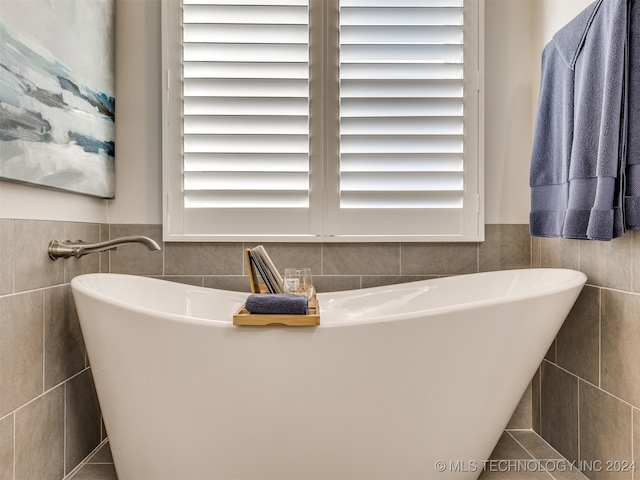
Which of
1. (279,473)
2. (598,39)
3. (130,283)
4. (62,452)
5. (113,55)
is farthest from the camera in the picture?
(113,55)

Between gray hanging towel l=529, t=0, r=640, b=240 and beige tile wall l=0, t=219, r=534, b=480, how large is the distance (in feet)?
1.33

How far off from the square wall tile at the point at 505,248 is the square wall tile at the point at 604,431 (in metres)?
0.58

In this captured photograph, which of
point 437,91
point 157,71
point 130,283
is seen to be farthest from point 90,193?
point 437,91

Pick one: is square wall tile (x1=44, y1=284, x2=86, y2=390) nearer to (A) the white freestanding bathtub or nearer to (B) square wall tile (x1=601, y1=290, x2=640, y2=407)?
(A) the white freestanding bathtub

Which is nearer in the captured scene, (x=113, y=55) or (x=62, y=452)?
(x=62, y=452)

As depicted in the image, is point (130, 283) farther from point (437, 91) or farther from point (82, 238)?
point (437, 91)

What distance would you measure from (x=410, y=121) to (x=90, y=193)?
136 cm


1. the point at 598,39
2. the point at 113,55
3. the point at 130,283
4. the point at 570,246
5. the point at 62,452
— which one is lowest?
the point at 62,452

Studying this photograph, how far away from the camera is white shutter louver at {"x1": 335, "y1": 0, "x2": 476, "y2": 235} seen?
1964 millimetres

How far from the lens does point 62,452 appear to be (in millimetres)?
1561

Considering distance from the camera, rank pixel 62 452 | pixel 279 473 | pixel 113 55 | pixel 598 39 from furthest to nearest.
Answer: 1. pixel 113 55
2. pixel 62 452
3. pixel 598 39
4. pixel 279 473

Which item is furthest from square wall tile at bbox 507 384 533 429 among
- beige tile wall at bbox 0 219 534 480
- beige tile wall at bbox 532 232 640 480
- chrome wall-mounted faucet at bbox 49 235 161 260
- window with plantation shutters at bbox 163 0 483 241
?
chrome wall-mounted faucet at bbox 49 235 161 260

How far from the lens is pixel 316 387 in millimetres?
1269

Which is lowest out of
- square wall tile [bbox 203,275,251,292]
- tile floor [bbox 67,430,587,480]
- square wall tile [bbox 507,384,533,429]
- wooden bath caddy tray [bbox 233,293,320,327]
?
tile floor [bbox 67,430,587,480]
